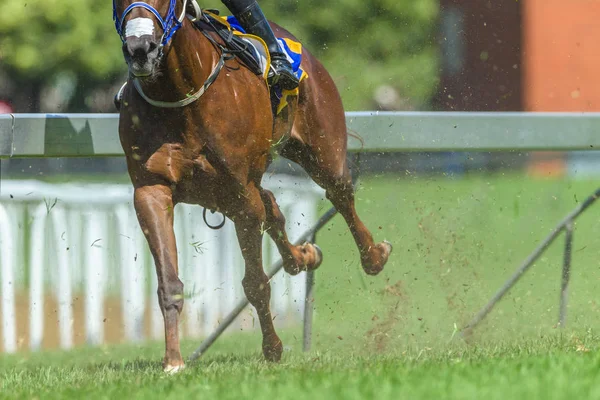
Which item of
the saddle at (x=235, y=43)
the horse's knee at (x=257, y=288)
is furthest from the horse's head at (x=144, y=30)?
the horse's knee at (x=257, y=288)

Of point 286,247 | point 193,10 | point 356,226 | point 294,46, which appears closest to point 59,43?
point 356,226

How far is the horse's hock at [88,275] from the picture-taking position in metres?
8.02

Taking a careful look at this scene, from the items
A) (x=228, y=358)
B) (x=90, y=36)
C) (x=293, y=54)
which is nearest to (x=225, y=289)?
(x=228, y=358)

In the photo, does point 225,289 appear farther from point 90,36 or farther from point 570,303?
point 90,36

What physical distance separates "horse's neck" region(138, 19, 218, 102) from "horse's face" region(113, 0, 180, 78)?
0.28 meters

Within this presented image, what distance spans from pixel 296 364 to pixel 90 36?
48.1 ft

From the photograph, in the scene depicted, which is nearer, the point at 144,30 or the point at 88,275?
the point at 144,30

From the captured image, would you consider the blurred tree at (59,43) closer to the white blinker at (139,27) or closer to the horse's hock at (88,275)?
the horse's hock at (88,275)

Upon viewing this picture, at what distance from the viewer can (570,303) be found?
8.05m

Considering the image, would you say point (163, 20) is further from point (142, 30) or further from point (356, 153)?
point (356, 153)

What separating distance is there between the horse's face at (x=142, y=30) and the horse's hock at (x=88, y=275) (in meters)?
3.04

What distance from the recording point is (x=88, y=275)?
8.11 meters

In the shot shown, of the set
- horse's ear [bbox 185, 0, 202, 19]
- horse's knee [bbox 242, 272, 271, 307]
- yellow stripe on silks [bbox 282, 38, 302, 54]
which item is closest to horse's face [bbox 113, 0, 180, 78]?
horse's ear [bbox 185, 0, 202, 19]

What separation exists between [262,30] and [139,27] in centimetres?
141
